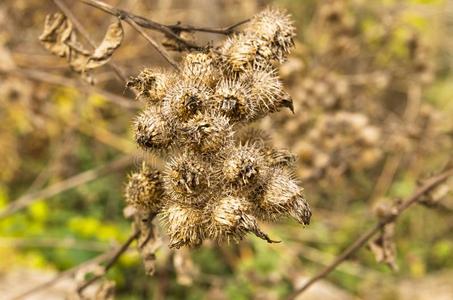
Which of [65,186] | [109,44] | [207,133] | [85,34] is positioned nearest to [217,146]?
[207,133]

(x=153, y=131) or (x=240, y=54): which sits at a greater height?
(x=240, y=54)

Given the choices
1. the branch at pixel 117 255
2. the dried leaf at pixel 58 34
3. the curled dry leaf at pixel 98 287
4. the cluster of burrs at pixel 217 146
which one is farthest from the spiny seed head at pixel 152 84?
Answer: the curled dry leaf at pixel 98 287

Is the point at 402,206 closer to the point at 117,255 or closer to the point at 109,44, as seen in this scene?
the point at 117,255

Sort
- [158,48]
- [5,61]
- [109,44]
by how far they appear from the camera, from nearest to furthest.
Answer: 1. [158,48]
2. [109,44]
3. [5,61]

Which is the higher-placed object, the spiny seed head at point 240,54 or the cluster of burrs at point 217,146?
the spiny seed head at point 240,54

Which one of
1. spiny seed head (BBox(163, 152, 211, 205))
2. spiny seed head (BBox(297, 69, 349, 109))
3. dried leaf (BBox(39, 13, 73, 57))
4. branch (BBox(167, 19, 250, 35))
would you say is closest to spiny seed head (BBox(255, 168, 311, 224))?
spiny seed head (BBox(163, 152, 211, 205))

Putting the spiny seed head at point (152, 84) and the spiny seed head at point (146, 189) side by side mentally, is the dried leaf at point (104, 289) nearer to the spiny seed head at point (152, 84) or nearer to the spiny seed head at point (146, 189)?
the spiny seed head at point (146, 189)

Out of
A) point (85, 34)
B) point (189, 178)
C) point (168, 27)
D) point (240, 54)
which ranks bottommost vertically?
point (189, 178)
